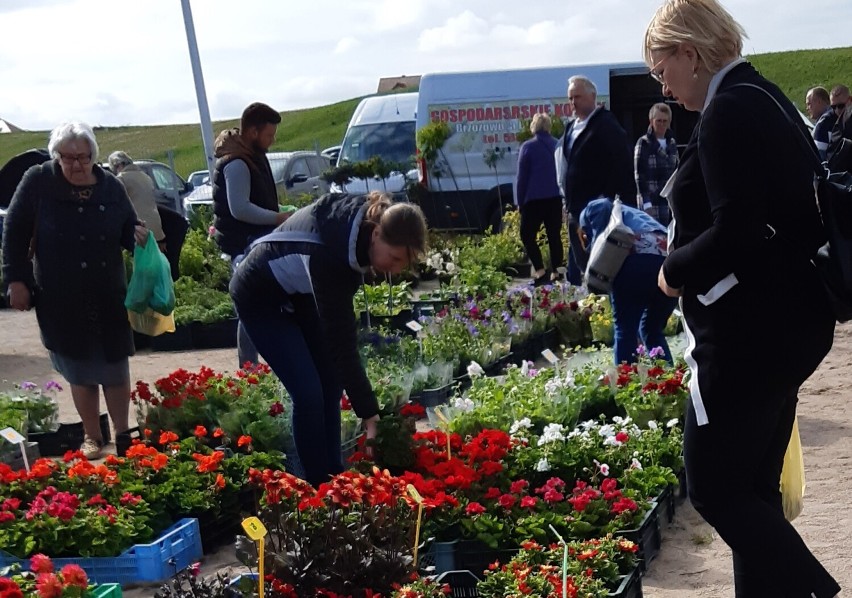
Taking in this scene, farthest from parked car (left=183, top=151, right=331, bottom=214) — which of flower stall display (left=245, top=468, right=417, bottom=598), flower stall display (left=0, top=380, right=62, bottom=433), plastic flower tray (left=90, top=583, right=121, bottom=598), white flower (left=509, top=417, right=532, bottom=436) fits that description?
flower stall display (left=245, top=468, right=417, bottom=598)

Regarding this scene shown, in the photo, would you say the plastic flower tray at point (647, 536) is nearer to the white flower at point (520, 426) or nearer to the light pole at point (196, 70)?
the white flower at point (520, 426)

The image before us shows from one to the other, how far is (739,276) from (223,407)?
3429mm

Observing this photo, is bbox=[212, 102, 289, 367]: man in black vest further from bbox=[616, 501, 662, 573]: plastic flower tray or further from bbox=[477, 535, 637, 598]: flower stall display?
bbox=[477, 535, 637, 598]: flower stall display

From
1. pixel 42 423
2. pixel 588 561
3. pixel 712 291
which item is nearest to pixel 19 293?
pixel 42 423

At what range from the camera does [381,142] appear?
16594mm

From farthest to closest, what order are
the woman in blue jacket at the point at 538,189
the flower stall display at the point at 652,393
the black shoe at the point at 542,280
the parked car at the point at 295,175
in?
→ the parked car at the point at 295,175 → the black shoe at the point at 542,280 → the woman in blue jacket at the point at 538,189 → the flower stall display at the point at 652,393

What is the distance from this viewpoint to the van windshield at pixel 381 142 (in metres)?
16.4

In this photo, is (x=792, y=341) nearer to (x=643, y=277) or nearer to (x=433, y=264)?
(x=643, y=277)

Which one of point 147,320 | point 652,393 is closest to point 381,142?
point 147,320

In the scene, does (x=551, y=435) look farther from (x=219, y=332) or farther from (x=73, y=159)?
(x=219, y=332)

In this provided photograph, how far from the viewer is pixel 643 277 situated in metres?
5.39

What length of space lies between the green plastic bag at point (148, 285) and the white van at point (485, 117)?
29.0 ft

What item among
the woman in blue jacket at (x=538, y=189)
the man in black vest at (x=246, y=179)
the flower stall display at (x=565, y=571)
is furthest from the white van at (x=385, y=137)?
the flower stall display at (x=565, y=571)

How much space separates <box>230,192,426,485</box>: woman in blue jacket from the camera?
367 centimetres
